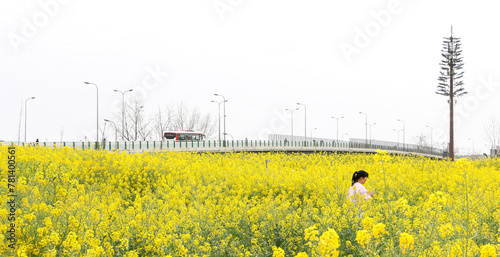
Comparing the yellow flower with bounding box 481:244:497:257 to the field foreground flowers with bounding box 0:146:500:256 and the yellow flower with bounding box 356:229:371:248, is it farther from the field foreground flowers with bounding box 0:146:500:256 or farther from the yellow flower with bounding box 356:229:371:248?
the yellow flower with bounding box 356:229:371:248

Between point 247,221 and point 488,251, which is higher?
point 488,251

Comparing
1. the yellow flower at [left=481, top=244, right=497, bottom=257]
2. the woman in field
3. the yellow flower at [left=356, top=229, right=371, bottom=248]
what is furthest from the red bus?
the yellow flower at [left=481, top=244, right=497, bottom=257]

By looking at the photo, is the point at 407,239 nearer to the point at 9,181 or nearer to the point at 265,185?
the point at 9,181

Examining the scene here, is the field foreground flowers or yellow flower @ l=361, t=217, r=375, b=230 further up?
yellow flower @ l=361, t=217, r=375, b=230

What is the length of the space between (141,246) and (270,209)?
265cm

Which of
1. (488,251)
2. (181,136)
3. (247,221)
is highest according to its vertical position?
(181,136)

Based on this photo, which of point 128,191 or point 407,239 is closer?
point 407,239

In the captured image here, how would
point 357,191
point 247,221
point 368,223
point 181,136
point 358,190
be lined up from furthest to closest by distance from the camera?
point 181,136 < point 357,191 < point 358,190 < point 247,221 < point 368,223

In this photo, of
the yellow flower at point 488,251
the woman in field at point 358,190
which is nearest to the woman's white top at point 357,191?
the woman in field at point 358,190

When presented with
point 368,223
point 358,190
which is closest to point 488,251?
point 368,223

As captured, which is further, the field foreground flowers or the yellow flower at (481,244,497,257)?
the field foreground flowers

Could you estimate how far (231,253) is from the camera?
19.4ft

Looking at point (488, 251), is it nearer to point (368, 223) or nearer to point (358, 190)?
point (368, 223)

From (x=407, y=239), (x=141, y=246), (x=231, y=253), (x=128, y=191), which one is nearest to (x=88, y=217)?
(x=141, y=246)
